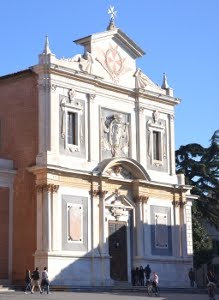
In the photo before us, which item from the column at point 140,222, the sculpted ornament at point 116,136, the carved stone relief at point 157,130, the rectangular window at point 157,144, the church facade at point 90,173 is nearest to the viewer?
the church facade at point 90,173

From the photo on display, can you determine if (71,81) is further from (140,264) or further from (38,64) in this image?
(140,264)

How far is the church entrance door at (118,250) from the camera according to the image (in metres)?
41.2

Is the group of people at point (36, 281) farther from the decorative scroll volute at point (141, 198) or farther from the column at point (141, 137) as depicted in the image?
the column at point (141, 137)

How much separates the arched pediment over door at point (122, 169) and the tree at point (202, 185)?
11152 millimetres

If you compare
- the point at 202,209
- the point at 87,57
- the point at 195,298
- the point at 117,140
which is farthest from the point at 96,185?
the point at 202,209

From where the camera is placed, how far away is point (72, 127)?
4028cm

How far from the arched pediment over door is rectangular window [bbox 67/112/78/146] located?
2010 mm

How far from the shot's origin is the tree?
5253 centimetres

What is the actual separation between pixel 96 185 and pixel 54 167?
3.42 metres

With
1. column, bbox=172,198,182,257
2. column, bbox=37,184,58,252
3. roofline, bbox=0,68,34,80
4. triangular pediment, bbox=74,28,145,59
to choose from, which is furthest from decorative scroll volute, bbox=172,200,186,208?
roofline, bbox=0,68,34,80

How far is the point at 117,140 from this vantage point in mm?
42344

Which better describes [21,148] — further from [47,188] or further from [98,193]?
[98,193]

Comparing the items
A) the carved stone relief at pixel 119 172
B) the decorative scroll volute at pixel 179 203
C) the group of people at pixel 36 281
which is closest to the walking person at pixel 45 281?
the group of people at pixel 36 281

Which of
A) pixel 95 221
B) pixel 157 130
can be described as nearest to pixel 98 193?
pixel 95 221
